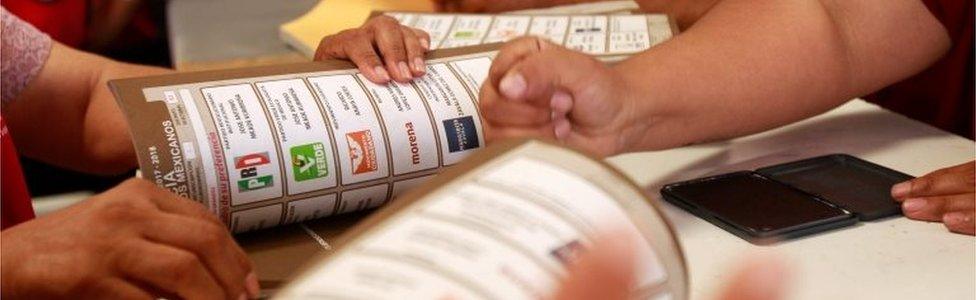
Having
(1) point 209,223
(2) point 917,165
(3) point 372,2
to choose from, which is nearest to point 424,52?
(1) point 209,223

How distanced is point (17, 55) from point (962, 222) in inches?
30.3

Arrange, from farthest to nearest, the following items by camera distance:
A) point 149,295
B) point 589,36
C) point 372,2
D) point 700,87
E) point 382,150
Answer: point 372,2, point 589,36, point 700,87, point 382,150, point 149,295

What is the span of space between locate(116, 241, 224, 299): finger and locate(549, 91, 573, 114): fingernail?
0.85 ft

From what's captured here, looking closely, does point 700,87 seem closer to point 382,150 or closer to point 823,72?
point 823,72

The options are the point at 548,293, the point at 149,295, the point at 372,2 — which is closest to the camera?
the point at 548,293

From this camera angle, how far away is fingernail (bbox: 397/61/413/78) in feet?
2.63

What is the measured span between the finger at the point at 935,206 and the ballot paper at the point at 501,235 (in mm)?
329

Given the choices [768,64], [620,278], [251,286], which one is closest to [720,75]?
[768,64]

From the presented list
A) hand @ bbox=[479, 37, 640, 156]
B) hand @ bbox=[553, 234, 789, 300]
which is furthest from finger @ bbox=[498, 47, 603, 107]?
hand @ bbox=[553, 234, 789, 300]

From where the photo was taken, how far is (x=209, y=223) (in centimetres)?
62

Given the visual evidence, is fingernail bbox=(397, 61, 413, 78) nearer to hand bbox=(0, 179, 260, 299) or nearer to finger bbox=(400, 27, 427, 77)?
finger bbox=(400, 27, 427, 77)

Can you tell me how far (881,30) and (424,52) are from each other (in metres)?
0.38

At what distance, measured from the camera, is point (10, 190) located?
88cm

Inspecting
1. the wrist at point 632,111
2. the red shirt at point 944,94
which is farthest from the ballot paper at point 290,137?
the red shirt at point 944,94
